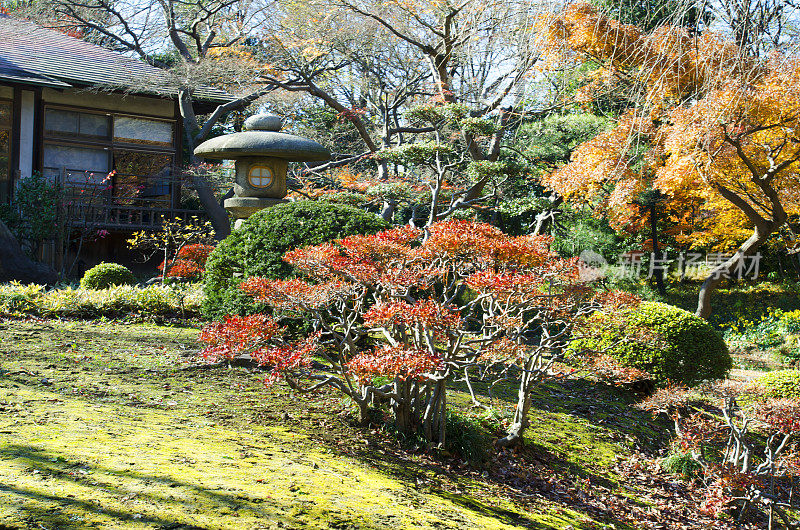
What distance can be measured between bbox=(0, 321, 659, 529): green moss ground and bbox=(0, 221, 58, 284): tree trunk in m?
3.95

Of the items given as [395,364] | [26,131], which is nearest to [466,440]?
[395,364]

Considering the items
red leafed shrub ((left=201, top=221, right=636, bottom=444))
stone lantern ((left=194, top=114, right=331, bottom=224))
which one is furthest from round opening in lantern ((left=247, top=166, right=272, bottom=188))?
red leafed shrub ((left=201, top=221, right=636, bottom=444))

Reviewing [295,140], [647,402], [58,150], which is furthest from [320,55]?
[647,402]

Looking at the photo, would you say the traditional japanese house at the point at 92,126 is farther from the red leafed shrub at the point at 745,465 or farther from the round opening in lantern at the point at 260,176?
the red leafed shrub at the point at 745,465

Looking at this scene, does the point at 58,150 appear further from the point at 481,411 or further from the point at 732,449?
the point at 732,449

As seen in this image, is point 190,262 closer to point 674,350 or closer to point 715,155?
point 674,350

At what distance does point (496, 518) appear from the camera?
4.06m

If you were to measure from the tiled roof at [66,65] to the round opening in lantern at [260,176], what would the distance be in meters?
7.11

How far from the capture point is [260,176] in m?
10.1

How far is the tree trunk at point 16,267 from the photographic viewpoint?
1058 cm

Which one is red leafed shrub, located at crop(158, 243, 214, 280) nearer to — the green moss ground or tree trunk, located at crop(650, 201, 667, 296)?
the green moss ground

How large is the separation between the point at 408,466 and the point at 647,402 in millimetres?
3508

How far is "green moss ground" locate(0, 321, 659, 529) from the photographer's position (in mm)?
3105

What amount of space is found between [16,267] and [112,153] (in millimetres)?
6962
